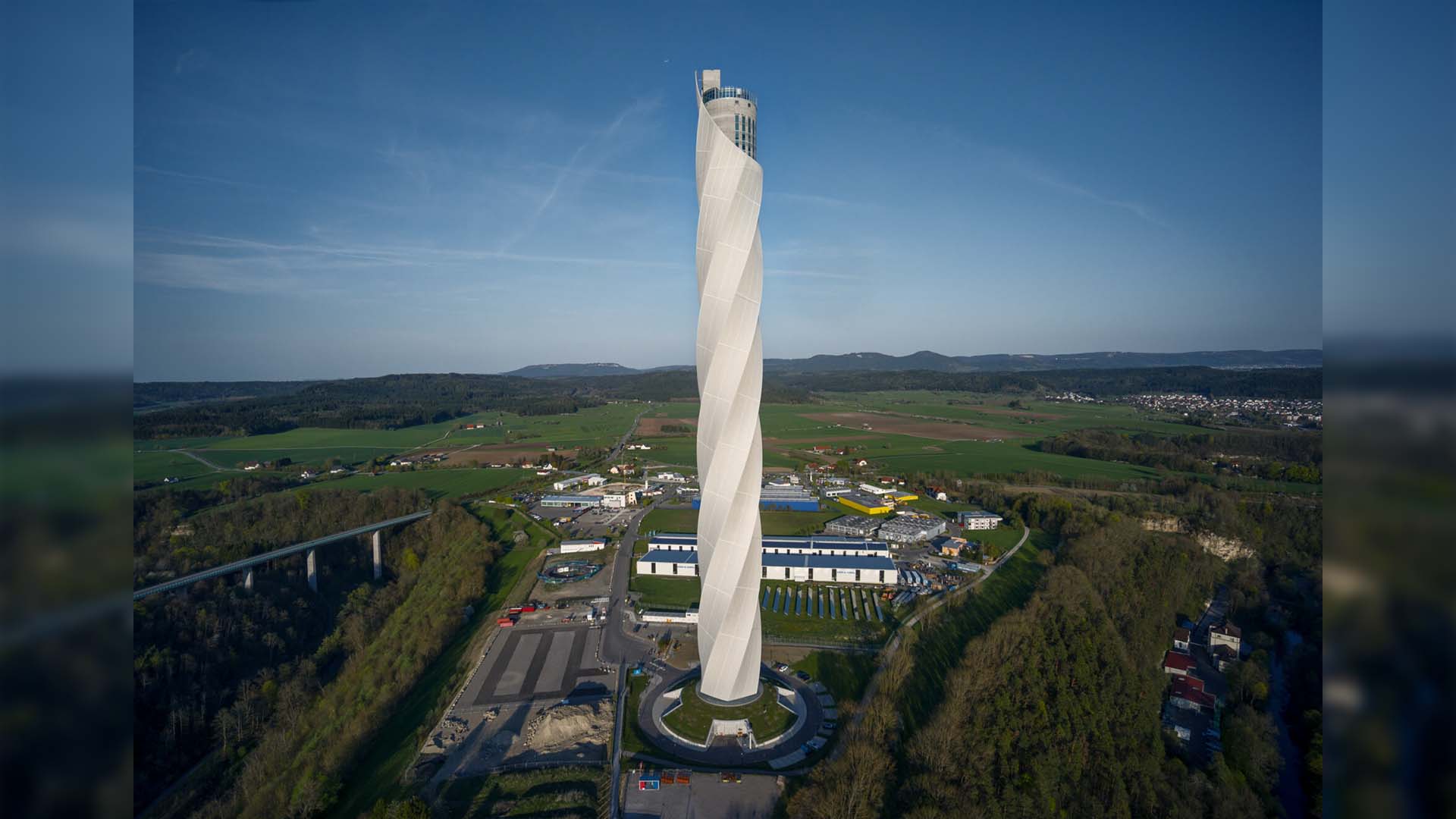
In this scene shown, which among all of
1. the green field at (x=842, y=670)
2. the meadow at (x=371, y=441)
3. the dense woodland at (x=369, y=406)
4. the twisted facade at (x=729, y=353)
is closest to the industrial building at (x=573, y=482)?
the meadow at (x=371, y=441)

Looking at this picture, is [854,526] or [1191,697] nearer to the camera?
[1191,697]

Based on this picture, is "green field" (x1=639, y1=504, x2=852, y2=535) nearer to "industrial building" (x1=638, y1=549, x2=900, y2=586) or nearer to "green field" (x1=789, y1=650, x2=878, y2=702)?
"industrial building" (x1=638, y1=549, x2=900, y2=586)

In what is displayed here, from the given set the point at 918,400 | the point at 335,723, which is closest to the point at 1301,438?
the point at 335,723

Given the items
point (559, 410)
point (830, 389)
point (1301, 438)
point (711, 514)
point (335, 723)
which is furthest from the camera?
point (830, 389)

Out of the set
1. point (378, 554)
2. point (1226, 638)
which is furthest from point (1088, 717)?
point (378, 554)

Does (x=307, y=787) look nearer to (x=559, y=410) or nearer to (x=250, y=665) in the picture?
(x=250, y=665)

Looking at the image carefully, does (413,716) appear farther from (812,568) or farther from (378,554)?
(378,554)
